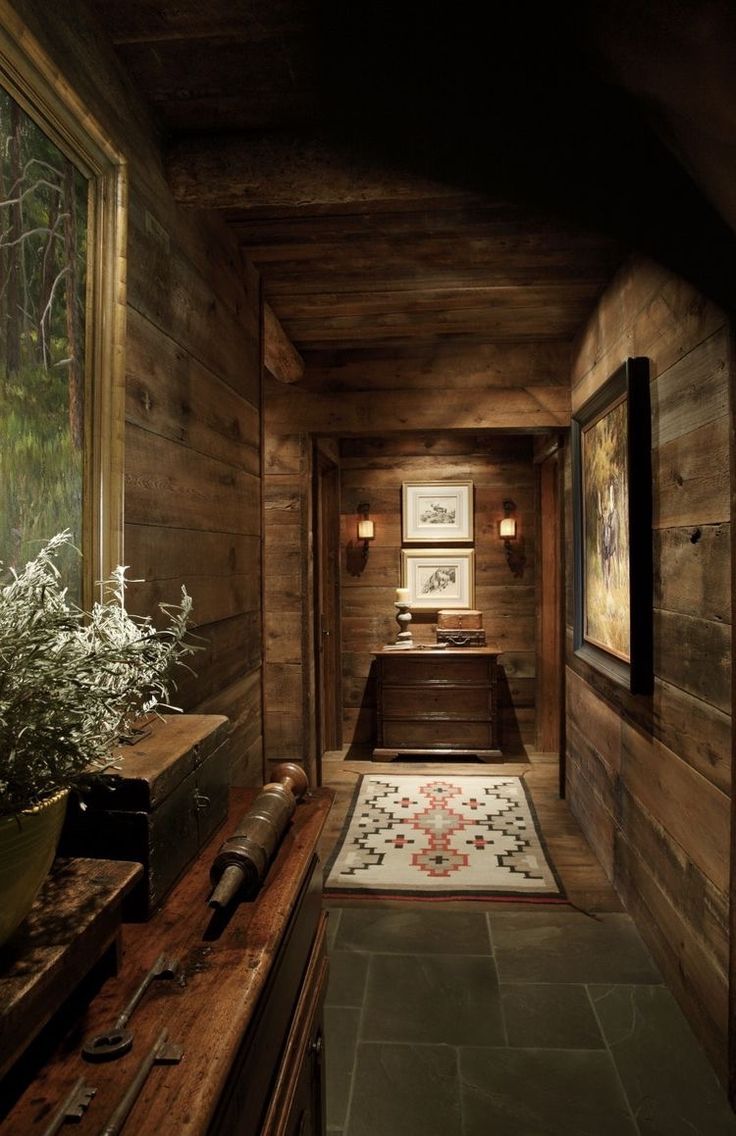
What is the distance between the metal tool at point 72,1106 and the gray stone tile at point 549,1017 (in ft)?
6.03

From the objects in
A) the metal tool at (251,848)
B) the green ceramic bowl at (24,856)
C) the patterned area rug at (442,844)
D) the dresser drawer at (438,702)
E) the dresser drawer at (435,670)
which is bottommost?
the patterned area rug at (442,844)

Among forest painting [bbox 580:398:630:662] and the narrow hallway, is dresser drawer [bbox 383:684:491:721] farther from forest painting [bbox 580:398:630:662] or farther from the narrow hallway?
the narrow hallway

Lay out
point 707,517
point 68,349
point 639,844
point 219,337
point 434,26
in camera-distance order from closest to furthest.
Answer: point 68,349 → point 434,26 → point 707,517 → point 219,337 → point 639,844

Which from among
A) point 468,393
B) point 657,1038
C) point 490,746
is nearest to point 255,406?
point 468,393

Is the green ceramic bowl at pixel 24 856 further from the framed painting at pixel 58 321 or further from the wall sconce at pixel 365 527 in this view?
the wall sconce at pixel 365 527

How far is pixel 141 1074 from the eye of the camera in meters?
0.74

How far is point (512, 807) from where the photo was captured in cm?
423

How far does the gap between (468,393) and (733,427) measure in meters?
2.33

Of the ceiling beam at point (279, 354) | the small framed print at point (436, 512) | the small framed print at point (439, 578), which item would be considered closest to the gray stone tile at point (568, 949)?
the ceiling beam at point (279, 354)

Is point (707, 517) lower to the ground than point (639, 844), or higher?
higher

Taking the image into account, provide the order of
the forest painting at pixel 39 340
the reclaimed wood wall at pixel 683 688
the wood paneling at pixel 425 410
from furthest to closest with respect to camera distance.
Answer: the wood paneling at pixel 425 410, the reclaimed wood wall at pixel 683 688, the forest painting at pixel 39 340

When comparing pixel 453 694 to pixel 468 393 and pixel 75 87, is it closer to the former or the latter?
pixel 468 393

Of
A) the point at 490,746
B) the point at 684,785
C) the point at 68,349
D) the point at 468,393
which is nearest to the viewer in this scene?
the point at 68,349

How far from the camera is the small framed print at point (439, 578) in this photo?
18.9ft
